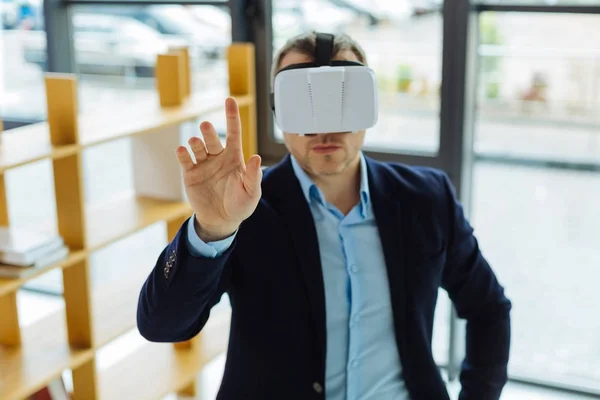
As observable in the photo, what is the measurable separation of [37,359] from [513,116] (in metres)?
1.92

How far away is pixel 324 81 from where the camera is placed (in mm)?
1383

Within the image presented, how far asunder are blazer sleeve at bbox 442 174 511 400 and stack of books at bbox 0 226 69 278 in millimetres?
1032

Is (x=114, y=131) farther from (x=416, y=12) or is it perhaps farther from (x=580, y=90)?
(x=580, y=90)

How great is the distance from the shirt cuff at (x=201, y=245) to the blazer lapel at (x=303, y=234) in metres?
0.26

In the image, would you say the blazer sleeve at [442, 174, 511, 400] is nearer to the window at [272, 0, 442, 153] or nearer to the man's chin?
the man's chin

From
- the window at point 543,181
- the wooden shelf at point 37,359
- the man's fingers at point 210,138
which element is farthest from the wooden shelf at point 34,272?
the window at point 543,181

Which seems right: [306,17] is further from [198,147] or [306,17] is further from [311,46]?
[198,147]

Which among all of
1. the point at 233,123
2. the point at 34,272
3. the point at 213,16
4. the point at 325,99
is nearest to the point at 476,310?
the point at 325,99

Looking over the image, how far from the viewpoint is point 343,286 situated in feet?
5.34

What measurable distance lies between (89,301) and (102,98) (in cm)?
162

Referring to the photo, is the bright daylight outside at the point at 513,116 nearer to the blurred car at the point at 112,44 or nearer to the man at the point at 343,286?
the blurred car at the point at 112,44

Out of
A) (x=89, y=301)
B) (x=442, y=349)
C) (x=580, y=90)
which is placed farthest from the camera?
(x=442, y=349)

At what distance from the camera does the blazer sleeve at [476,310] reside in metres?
1.69

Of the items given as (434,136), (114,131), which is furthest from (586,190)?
(114,131)
